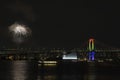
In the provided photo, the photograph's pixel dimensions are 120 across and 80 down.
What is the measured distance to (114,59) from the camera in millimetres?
151875

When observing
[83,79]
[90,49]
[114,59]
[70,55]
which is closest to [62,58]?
[70,55]

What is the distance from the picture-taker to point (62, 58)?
147250 millimetres

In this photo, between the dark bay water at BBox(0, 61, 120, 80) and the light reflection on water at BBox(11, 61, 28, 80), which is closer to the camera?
the dark bay water at BBox(0, 61, 120, 80)

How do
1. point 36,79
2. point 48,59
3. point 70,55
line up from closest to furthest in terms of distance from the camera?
point 36,79 → point 48,59 → point 70,55

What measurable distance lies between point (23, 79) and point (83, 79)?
6940mm

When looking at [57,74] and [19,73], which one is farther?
[19,73]

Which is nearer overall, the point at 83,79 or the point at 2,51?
the point at 83,79

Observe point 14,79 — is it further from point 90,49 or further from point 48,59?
point 48,59

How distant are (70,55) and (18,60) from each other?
2307cm

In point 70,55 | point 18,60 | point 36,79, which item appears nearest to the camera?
point 36,79

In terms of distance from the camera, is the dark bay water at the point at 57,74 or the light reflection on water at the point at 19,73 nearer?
the dark bay water at the point at 57,74

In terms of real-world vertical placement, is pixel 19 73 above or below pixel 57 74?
above

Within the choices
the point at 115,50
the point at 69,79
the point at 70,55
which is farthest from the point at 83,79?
the point at 70,55

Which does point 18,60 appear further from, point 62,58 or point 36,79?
point 36,79
